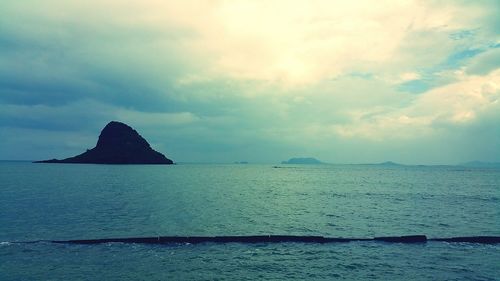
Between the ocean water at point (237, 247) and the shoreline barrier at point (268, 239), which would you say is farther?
the shoreline barrier at point (268, 239)

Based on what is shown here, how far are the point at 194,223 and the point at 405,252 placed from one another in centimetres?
3018

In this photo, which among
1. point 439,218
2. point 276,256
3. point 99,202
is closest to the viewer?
point 276,256

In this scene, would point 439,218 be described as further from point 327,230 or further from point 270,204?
point 270,204

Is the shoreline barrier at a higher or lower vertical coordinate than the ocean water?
higher

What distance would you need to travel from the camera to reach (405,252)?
38.8 metres

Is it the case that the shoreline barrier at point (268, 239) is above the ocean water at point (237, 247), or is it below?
above

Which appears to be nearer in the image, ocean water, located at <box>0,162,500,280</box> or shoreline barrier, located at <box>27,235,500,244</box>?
ocean water, located at <box>0,162,500,280</box>

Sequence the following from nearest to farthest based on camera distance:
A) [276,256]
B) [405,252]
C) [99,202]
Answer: [276,256]
[405,252]
[99,202]

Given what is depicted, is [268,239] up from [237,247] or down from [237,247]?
up

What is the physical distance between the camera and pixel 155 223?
53.9m

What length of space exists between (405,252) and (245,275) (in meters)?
19.8

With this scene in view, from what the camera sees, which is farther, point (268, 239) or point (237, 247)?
point (268, 239)

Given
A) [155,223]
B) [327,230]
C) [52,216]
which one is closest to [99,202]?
[52,216]

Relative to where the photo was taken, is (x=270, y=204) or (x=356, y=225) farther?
(x=270, y=204)
